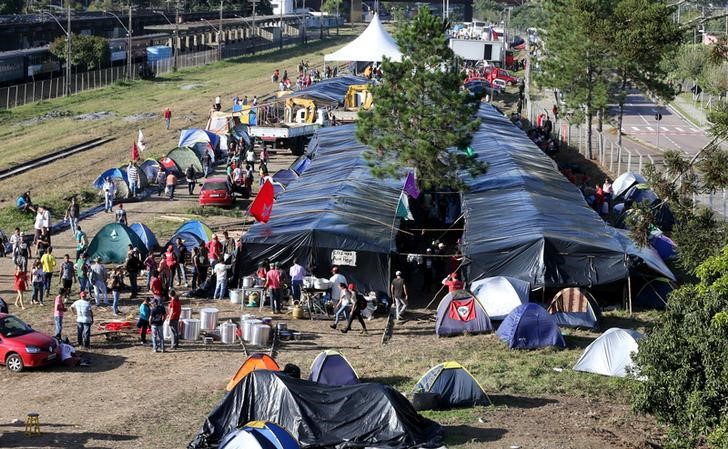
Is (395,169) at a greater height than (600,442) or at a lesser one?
greater

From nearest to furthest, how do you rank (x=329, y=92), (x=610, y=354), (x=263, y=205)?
(x=610, y=354) → (x=263, y=205) → (x=329, y=92)

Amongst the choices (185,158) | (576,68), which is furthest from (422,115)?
(576,68)

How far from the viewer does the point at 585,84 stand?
164 feet

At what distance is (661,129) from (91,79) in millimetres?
41080

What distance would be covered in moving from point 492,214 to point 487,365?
851 centimetres

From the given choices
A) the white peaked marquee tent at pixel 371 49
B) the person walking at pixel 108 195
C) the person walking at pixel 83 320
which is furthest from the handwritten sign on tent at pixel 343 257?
the white peaked marquee tent at pixel 371 49

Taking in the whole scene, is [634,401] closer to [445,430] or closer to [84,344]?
[445,430]

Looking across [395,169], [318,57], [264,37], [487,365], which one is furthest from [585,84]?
[264,37]

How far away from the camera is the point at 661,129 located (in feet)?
213

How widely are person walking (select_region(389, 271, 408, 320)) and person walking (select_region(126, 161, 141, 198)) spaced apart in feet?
54.2

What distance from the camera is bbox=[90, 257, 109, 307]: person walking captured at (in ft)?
85.8

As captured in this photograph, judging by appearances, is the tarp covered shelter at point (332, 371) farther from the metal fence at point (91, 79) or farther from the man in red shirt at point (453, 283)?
the metal fence at point (91, 79)

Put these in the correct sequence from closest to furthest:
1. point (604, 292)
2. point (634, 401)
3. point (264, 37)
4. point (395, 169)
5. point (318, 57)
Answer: point (634, 401) → point (604, 292) → point (395, 169) → point (318, 57) → point (264, 37)

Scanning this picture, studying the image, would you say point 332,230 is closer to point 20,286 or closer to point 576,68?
point 20,286
